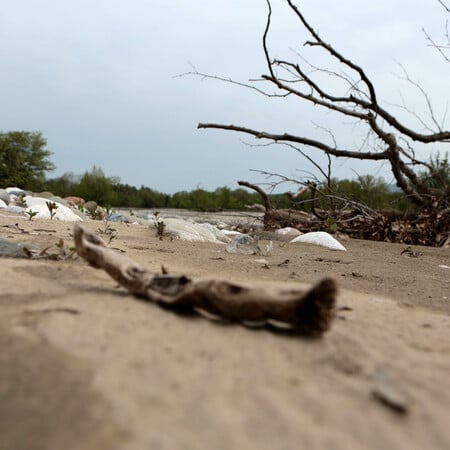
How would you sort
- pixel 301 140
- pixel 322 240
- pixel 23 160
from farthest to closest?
pixel 23 160 < pixel 301 140 < pixel 322 240

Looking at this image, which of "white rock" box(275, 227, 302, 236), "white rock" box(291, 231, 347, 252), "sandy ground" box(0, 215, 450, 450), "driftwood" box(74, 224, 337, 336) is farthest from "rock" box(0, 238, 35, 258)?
"white rock" box(275, 227, 302, 236)

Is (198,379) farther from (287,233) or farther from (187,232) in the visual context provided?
(287,233)

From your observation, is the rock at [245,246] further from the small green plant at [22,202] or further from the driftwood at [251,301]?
the small green plant at [22,202]

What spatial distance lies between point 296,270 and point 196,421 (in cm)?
242

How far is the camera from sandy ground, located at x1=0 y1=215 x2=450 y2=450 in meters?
0.95

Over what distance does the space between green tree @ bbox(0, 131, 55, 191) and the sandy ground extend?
57.6 feet

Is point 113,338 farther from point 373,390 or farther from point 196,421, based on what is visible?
point 373,390

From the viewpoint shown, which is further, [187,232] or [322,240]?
[322,240]

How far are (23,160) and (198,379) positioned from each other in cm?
1928

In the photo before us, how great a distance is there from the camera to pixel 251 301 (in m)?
1.43

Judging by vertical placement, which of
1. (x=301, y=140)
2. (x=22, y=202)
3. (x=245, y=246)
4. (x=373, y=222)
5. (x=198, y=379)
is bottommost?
(x=198, y=379)

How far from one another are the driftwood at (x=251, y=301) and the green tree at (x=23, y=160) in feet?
58.2

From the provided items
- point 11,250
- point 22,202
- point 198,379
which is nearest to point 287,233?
point 22,202

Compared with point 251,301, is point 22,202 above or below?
above
